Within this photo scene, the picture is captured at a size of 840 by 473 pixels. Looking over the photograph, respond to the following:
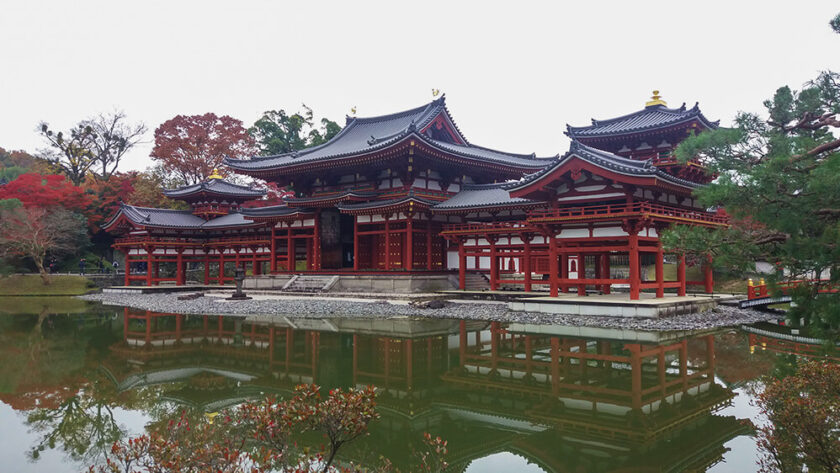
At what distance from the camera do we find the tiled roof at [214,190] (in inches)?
1624

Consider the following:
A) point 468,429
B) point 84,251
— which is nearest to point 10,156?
point 84,251

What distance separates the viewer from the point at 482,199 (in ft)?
93.8

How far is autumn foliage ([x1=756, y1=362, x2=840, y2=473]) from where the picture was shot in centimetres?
502

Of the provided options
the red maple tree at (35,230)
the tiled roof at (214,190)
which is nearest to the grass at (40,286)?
the red maple tree at (35,230)

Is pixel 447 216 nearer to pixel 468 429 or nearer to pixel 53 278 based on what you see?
pixel 468 429

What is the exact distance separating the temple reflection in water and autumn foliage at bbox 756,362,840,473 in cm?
87

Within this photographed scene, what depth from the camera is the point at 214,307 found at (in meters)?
24.9

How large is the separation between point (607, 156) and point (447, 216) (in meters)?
10.9

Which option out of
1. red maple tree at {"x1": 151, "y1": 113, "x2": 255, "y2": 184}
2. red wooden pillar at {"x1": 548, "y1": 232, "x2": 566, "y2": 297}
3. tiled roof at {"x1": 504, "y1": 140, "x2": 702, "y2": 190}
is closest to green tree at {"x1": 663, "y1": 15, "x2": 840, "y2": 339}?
tiled roof at {"x1": 504, "y1": 140, "x2": 702, "y2": 190}

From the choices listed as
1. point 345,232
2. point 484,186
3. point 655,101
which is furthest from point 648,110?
point 345,232

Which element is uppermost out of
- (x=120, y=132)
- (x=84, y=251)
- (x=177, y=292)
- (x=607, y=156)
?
(x=120, y=132)

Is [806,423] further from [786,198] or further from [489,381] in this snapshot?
[489,381]

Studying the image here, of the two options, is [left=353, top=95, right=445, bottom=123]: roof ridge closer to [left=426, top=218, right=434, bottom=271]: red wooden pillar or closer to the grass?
[left=426, top=218, right=434, bottom=271]: red wooden pillar

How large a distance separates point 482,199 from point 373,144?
750 centimetres
